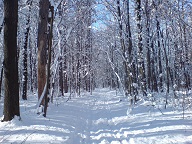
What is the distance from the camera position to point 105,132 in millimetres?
9461

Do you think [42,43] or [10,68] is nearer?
[10,68]

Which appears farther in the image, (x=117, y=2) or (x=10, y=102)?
(x=117, y=2)

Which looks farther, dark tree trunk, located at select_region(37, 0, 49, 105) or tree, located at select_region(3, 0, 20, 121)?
dark tree trunk, located at select_region(37, 0, 49, 105)

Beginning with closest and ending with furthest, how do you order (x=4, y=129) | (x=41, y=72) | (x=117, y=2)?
(x=4, y=129)
(x=41, y=72)
(x=117, y=2)

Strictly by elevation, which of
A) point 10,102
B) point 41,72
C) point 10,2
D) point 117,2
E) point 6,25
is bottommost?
point 10,102

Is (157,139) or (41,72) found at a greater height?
(41,72)

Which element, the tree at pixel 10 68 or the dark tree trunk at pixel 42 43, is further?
the dark tree trunk at pixel 42 43

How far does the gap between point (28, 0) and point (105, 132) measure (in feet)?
48.4

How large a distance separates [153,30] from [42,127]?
27554mm

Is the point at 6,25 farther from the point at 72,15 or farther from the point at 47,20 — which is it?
the point at 72,15

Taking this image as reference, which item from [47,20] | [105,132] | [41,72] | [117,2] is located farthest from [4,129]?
[117,2]

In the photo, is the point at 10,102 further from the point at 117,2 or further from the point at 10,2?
the point at 117,2

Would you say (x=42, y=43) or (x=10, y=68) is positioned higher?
(x=42, y=43)

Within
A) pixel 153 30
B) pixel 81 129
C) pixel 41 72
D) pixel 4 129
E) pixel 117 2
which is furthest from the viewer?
pixel 153 30
